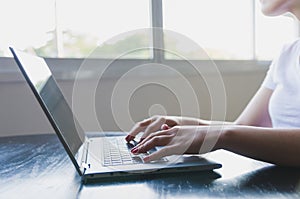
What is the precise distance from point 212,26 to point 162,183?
1.44m

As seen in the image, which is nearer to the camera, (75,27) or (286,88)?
(286,88)

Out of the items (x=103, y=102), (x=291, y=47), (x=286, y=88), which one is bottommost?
(x=103, y=102)

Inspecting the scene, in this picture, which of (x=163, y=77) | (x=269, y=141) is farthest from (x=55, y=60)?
(x=269, y=141)

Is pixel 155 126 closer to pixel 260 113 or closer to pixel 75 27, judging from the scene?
pixel 260 113

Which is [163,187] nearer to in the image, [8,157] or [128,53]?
[8,157]

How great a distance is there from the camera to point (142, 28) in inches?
66.6

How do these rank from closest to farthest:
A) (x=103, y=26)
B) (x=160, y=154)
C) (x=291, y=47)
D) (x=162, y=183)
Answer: (x=162, y=183), (x=160, y=154), (x=291, y=47), (x=103, y=26)

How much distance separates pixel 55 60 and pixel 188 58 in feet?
2.15

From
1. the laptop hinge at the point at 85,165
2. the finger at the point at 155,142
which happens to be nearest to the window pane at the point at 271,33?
the finger at the point at 155,142

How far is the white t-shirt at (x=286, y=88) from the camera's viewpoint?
3.27 ft

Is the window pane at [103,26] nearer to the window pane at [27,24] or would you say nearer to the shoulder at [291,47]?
the window pane at [27,24]

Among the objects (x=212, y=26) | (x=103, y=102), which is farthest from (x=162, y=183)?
(x=212, y=26)

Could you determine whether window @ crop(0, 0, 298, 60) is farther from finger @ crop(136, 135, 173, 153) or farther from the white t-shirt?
finger @ crop(136, 135, 173, 153)

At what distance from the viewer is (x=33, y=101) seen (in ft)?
4.69
